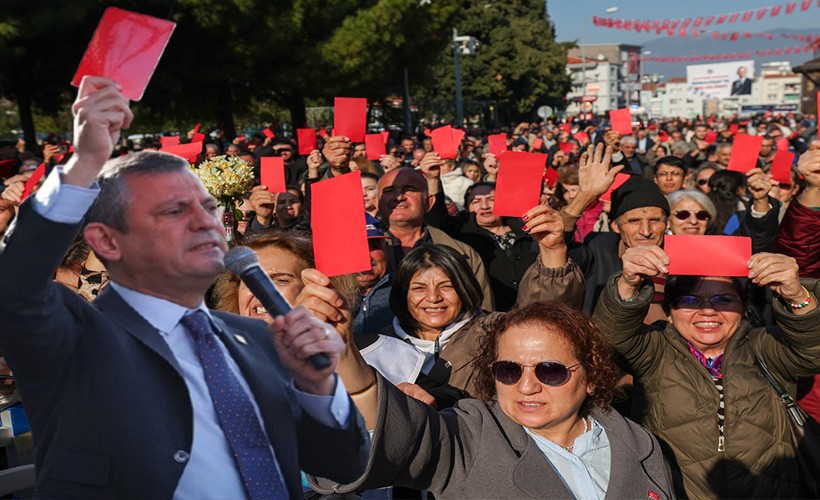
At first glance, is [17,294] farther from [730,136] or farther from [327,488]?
[730,136]

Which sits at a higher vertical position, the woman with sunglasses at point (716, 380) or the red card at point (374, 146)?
the red card at point (374, 146)

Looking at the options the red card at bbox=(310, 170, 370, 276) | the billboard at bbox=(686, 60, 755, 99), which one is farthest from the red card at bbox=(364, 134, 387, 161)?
the billboard at bbox=(686, 60, 755, 99)

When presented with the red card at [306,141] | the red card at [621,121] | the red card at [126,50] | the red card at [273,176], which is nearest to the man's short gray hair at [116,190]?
the red card at [126,50]

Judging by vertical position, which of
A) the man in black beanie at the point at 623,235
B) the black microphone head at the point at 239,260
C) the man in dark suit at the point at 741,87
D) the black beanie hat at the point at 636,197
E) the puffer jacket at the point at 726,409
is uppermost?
the black microphone head at the point at 239,260

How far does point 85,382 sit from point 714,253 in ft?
6.52

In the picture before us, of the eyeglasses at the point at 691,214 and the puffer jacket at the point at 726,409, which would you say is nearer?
the puffer jacket at the point at 726,409

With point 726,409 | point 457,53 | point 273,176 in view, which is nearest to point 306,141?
Answer: point 273,176

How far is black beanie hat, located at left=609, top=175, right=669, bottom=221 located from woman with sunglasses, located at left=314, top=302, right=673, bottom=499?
7.86 feet

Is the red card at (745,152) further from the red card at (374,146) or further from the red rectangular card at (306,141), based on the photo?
the red rectangular card at (306,141)

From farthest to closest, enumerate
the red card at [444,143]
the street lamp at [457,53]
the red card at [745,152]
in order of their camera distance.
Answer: the street lamp at [457,53] → the red card at [444,143] → the red card at [745,152]

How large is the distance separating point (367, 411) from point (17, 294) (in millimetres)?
945

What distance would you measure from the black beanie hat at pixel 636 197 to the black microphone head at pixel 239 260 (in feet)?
12.4

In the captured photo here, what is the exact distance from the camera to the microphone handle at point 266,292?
4.64 ft

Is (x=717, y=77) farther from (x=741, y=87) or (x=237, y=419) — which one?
(x=237, y=419)
